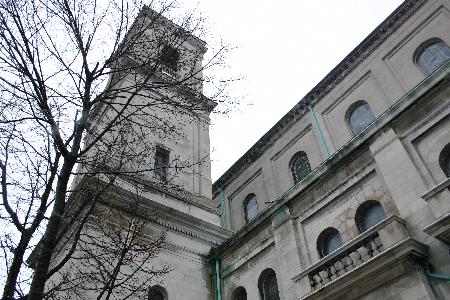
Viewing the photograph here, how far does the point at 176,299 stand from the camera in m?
14.9

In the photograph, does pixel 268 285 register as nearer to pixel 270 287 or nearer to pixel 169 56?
pixel 270 287

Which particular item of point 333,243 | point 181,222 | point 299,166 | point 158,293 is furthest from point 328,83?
point 158,293

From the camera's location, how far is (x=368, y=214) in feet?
38.6

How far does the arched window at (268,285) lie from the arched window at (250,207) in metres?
6.74

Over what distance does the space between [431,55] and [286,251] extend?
9.11 m

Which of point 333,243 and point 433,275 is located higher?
point 333,243

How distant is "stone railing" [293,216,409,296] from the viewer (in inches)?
391

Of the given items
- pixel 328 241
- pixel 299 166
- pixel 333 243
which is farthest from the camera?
pixel 299 166

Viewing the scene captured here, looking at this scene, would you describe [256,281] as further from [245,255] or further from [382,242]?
[382,242]

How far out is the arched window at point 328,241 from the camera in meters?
12.3

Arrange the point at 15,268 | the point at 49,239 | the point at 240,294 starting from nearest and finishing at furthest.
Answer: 1. the point at 15,268
2. the point at 49,239
3. the point at 240,294

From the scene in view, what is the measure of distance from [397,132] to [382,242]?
3.09m

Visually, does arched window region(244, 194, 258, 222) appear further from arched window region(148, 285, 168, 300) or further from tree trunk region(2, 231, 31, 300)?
tree trunk region(2, 231, 31, 300)

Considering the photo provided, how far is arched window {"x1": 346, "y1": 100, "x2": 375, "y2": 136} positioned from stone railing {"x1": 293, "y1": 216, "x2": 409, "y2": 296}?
7766 millimetres
